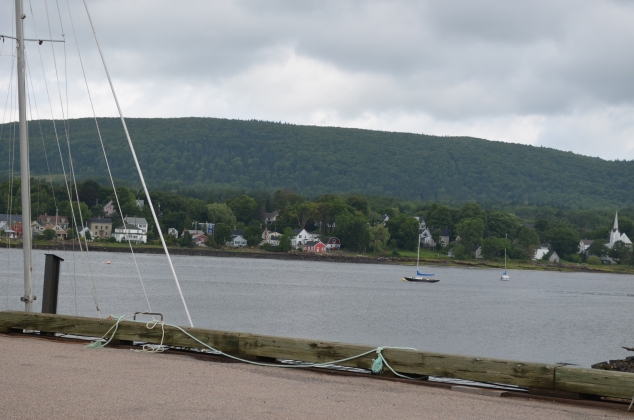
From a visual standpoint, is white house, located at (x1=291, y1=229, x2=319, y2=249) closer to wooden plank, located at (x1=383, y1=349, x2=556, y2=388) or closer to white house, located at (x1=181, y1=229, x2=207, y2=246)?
white house, located at (x1=181, y1=229, x2=207, y2=246)

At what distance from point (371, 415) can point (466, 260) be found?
17012cm

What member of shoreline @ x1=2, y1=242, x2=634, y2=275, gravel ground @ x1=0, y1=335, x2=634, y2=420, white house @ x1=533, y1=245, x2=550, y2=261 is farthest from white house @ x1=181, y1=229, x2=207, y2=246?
gravel ground @ x1=0, y1=335, x2=634, y2=420

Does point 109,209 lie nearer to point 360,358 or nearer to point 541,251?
point 541,251

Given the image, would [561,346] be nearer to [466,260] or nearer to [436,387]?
[436,387]

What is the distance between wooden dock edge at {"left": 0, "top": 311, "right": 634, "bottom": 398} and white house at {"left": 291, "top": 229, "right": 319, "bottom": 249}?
172 m

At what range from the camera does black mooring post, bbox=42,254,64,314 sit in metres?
14.4

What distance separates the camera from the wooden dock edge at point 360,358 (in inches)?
368

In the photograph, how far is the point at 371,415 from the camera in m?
8.24

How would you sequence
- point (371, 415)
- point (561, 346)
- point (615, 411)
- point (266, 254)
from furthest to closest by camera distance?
1. point (266, 254)
2. point (561, 346)
3. point (615, 411)
4. point (371, 415)

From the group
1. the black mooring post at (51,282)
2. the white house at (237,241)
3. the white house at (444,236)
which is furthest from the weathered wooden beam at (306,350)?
the white house at (444,236)

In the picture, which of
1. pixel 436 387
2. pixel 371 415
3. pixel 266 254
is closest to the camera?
pixel 371 415

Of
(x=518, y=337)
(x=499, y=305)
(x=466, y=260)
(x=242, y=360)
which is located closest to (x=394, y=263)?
(x=466, y=260)

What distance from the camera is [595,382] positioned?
9289 millimetres

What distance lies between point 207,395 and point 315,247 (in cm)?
17180
